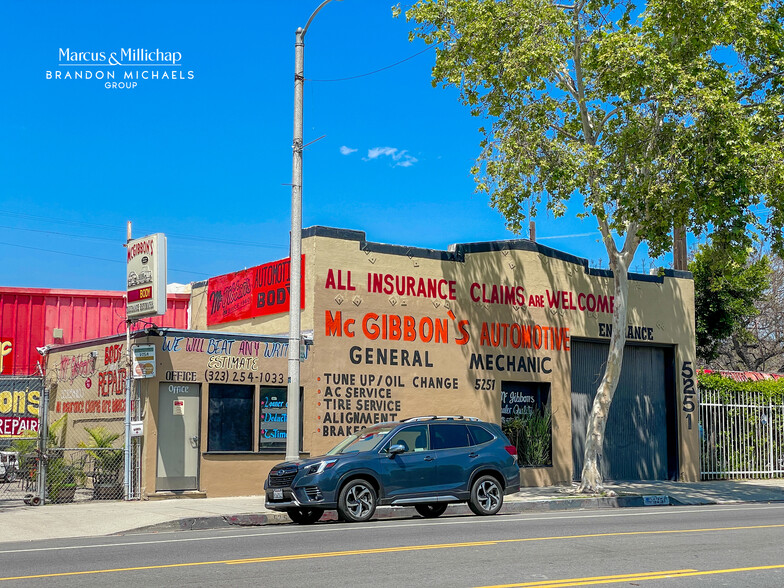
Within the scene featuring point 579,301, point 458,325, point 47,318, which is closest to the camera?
point 458,325

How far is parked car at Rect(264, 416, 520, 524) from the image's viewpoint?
15.2m

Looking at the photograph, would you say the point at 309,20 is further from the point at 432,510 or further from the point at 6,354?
the point at 6,354

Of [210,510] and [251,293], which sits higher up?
[251,293]

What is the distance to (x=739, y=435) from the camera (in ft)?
93.0

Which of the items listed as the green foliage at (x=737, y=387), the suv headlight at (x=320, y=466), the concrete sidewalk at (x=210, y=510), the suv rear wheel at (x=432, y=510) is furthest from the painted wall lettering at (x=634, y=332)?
the suv headlight at (x=320, y=466)

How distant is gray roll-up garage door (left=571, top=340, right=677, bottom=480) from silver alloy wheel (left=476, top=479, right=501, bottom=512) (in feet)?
28.6

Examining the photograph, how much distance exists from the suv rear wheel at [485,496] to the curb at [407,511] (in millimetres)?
1054

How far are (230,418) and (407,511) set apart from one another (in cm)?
466

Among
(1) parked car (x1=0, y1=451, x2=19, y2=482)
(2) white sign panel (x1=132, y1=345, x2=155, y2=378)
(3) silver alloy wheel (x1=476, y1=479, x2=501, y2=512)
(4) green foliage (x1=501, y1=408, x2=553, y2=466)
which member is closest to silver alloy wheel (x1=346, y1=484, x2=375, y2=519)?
(3) silver alloy wheel (x1=476, y1=479, x2=501, y2=512)

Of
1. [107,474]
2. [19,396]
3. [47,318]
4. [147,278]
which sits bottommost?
[107,474]

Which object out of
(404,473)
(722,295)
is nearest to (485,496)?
(404,473)

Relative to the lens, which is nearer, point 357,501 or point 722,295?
point 357,501

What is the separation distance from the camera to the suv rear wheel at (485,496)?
16625 mm

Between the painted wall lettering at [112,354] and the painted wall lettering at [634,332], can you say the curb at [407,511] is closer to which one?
the painted wall lettering at [634,332]
